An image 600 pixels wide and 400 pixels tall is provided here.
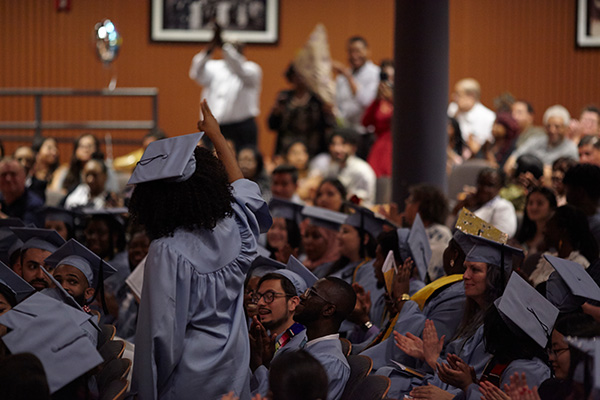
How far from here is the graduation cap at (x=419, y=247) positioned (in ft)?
14.9

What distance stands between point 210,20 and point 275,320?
9763 mm

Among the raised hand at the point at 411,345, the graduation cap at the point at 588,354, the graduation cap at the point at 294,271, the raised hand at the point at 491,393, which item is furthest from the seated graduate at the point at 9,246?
the graduation cap at the point at 588,354

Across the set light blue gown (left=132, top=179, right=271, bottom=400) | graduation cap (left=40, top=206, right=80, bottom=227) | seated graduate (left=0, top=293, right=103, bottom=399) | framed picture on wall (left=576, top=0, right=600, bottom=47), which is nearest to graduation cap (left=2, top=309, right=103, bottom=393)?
seated graduate (left=0, top=293, right=103, bottom=399)

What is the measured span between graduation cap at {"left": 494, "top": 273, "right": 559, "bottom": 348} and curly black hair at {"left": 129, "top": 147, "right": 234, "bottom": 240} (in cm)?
119

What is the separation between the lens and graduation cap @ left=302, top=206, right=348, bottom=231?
554 centimetres

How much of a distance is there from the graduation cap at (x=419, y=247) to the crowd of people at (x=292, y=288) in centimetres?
1

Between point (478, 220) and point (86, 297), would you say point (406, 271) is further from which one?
point (86, 297)

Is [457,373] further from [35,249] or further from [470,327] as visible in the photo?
[35,249]

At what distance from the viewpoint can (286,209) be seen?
19.8 ft

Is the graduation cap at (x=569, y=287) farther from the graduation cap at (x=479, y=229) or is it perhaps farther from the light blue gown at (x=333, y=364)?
the light blue gown at (x=333, y=364)

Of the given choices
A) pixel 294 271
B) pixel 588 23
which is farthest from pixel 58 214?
pixel 588 23

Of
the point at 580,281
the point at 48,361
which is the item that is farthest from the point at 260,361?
the point at 580,281

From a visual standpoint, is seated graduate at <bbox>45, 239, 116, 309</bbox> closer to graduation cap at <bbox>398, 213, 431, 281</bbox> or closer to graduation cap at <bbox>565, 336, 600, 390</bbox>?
graduation cap at <bbox>398, 213, 431, 281</bbox>

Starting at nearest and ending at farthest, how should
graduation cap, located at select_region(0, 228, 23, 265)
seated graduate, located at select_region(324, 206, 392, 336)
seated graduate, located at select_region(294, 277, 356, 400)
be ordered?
seated graduate, located at select_region(294, 277, 356, 400) → graduation cap, located at select_region(0, 228, 23, 265) → seated graduate, located at select_region(324, 206, 392, 336)
